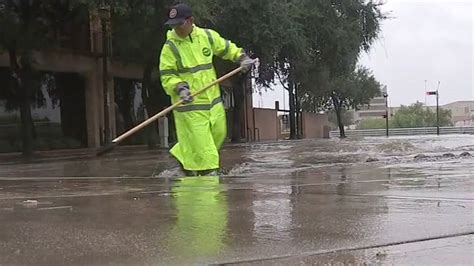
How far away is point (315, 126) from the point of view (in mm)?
57250

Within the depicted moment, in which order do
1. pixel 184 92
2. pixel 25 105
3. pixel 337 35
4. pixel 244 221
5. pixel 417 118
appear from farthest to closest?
pixel 417 118, pixel 337 35, pixel 25 105, pixel 184 92, pixel 244 221

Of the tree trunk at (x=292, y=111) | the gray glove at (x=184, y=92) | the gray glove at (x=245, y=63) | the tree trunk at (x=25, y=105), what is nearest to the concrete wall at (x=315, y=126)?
the tree trunk at (x=292, y=111)

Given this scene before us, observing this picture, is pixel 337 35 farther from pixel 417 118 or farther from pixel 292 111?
pixel 417 118

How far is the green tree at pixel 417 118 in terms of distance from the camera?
297 feet

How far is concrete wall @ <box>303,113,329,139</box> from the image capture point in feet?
178

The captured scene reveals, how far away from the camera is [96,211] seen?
5.08 meters

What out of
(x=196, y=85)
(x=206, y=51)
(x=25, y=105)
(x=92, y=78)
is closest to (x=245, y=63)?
(x=206, y=51)

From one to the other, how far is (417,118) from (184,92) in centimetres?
8976

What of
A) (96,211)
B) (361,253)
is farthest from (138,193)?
(361,253)

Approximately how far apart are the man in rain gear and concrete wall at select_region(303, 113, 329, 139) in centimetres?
4520

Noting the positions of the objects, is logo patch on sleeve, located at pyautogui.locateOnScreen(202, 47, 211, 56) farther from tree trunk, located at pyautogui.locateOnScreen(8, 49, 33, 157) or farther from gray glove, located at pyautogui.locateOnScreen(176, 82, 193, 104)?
tree trunk, located at pyautogui.locateOnScreen(8, 49, 33, 157)

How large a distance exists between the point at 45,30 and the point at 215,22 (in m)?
5.46

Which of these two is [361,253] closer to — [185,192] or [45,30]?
[185,192]

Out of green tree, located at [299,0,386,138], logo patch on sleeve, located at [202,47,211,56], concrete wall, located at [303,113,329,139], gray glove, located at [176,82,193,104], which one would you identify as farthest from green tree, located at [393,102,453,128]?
→ gray glove, located at [176,82,193,104]
